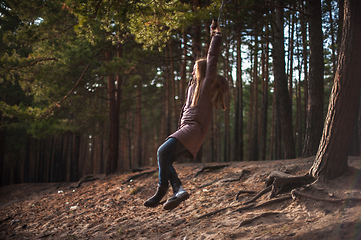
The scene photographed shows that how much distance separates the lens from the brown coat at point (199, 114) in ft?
11.5

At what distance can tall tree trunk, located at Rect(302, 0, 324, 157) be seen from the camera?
8.01 m

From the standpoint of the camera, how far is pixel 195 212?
6.04 m

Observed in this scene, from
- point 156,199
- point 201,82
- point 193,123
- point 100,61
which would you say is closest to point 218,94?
point 201,82

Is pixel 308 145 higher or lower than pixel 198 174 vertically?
higher

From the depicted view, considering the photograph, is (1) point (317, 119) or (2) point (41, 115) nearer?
(1) point (317, 119)

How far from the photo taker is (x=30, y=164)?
15414mm

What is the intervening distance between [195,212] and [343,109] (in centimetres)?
362

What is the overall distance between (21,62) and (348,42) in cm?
1119

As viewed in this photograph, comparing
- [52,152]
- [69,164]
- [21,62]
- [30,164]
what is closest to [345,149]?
[21,62]

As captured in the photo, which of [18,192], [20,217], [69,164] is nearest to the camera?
[20,217]

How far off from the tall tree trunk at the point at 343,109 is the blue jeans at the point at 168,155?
9.29 ft

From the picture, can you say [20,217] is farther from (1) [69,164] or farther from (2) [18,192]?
(1) [69,164]

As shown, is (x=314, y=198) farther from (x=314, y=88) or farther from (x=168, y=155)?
(x=314, y=88)

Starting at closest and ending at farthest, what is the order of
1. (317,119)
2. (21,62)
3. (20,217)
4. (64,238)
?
1. (64,238)
2. (317,119)
3. (20,217)
4. (21,62)
